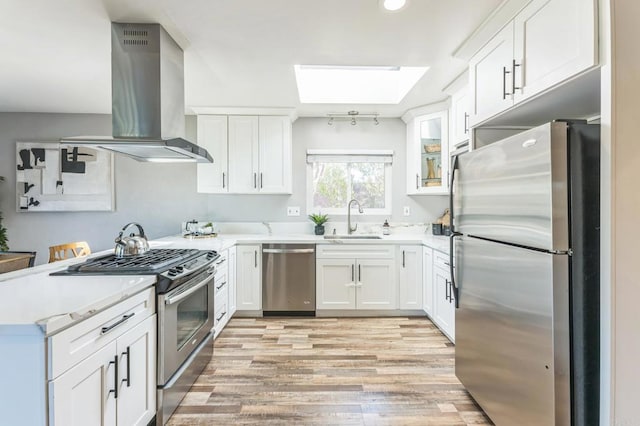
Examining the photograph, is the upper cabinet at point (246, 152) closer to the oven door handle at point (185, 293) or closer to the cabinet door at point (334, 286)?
the cabinet door at point (334, 286)

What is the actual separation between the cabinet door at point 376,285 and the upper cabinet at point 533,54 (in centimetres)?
181

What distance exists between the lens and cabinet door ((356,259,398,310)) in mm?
3418

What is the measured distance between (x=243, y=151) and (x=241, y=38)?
1666 millimetres

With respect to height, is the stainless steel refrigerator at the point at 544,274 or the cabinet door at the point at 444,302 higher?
the stainless steel refrigerator at the point at 544,274

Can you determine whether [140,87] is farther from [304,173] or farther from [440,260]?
[440,260]

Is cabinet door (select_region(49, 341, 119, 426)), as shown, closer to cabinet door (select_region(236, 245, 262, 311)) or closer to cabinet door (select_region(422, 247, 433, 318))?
cabinet door (select_region(236, 245, 262, 311))

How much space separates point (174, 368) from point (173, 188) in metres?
2.70

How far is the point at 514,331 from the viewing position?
147 cm

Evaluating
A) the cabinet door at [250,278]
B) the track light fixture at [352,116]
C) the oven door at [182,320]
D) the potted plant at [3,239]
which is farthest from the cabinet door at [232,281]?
the potted plant at [3,239]

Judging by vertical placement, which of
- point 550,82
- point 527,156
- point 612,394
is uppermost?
point 550,82

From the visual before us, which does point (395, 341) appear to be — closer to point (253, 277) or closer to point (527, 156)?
point (253, 277)

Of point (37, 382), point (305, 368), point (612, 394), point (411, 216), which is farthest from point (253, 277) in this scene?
point (612, 394)

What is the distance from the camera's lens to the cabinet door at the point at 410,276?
3.40 meters

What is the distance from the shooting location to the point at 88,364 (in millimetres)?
1188
